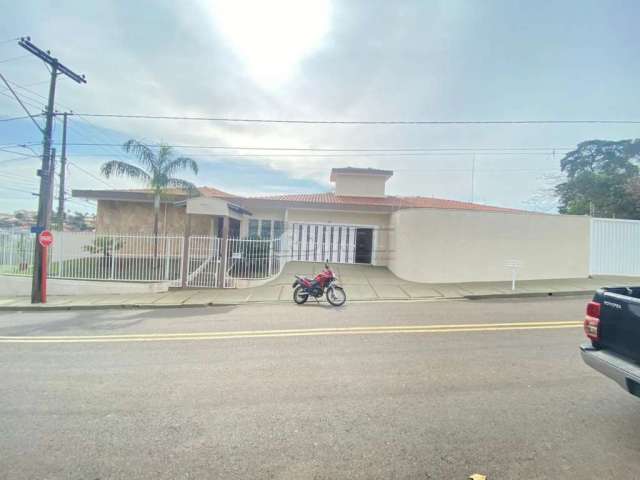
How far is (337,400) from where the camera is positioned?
340 cm

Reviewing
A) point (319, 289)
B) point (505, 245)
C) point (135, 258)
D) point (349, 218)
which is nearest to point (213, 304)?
point (319, 289)

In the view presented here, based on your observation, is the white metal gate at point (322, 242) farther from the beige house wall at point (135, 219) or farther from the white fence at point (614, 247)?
the white fence at point (614, 247)

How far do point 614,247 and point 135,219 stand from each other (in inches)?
842

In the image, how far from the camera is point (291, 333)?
593 centimetres

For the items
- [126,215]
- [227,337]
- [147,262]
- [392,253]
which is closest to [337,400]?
[227,337]

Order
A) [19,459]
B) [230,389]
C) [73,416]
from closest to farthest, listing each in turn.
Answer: [19,459] < [73,416] < [230,389]

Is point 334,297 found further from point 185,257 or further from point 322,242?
point 322,242

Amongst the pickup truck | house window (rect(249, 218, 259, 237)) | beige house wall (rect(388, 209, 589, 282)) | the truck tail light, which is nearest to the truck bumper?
the pickup truck

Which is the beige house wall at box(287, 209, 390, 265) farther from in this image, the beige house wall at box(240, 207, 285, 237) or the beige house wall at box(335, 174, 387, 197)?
the beige house wall at box(335, 174, 387, 197)

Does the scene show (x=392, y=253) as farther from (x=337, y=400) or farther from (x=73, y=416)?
(x=73, y=416)

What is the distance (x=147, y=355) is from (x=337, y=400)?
3.18m

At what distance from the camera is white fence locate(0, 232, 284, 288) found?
37.7 feet

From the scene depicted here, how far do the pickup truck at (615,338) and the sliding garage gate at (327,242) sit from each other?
555 inches

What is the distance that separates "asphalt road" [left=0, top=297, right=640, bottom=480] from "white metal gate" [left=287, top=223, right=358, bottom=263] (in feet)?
36.8
